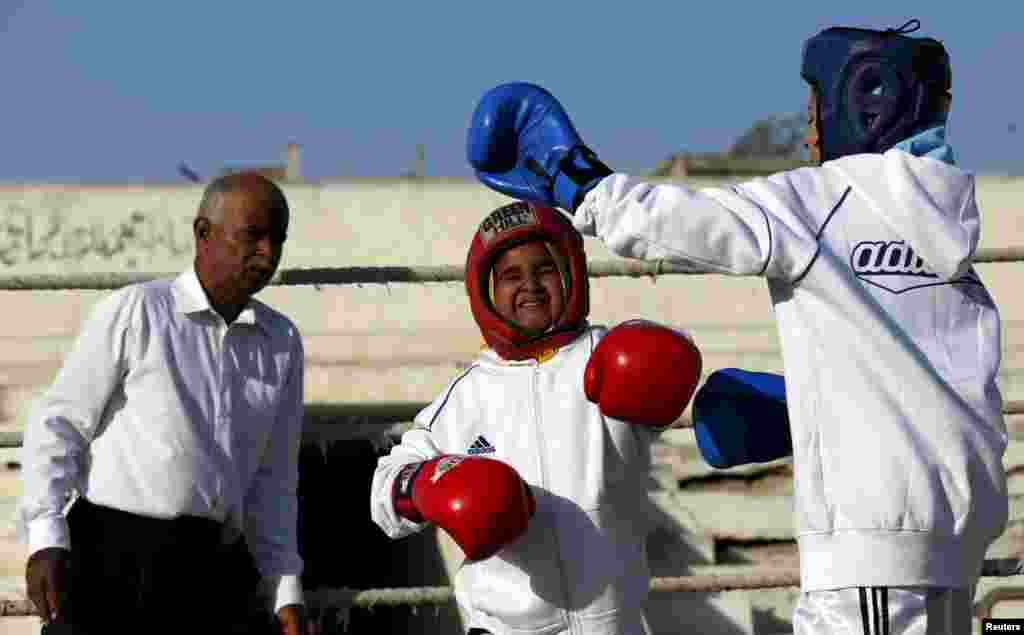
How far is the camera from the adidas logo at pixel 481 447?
10.8 ft

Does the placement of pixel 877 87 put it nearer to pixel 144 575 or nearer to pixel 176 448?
pixel 176 448

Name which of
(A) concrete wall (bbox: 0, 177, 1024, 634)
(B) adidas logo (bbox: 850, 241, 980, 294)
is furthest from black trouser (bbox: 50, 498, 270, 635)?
(A) concrete wall (bbox: 0, 177, 1024, 634)

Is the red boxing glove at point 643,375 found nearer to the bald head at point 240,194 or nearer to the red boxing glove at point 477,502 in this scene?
the red boxing glove at point 477,502

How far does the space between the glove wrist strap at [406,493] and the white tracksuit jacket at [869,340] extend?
2.04ft

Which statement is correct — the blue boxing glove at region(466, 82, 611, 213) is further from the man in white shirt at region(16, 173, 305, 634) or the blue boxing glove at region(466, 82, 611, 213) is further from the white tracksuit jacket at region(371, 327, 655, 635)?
the man in white shirt at region(16, 173, 305, 634)

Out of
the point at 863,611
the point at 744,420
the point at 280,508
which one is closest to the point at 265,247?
the point at 280,508

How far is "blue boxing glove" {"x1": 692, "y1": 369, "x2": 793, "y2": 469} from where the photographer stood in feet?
10.5

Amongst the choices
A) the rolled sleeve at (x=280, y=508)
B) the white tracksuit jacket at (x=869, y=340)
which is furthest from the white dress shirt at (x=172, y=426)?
the white tracksuit jacket at (x=869, y=340)

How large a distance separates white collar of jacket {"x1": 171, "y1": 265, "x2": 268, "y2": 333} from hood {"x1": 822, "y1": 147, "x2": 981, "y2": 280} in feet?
4.17

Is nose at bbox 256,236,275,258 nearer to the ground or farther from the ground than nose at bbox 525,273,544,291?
farther from the ground

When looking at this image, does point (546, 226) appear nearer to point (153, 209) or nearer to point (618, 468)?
point (618, 468)

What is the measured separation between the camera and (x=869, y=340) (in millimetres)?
2842

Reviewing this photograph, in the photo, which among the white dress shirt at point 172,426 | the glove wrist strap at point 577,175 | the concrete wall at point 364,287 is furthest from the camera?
the concrete wall at point 364,287

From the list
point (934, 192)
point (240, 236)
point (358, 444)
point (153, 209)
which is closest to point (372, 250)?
point (153, 209)
